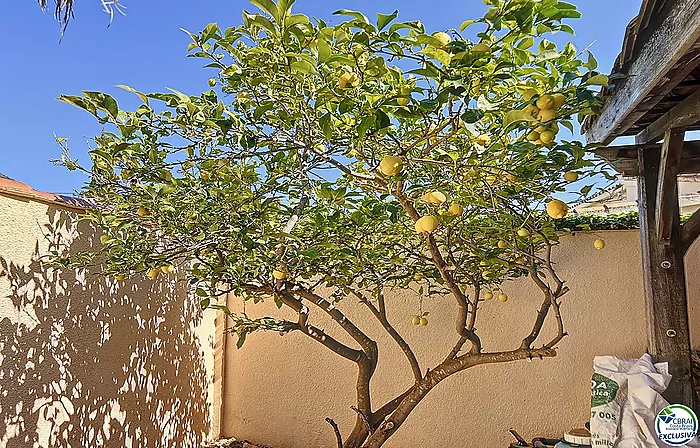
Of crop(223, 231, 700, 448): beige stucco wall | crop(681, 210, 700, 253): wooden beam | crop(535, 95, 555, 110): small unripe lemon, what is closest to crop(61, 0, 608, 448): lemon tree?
crop(535, 95, 555, 110): small unripe lemon

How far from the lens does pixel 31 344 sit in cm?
236

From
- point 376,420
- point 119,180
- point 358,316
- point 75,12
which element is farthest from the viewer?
point 358,316

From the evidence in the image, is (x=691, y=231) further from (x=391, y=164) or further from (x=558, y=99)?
(x=391, y=164)

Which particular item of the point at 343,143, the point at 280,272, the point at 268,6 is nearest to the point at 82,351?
the point at 280,272

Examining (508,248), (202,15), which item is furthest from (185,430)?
(202,15)

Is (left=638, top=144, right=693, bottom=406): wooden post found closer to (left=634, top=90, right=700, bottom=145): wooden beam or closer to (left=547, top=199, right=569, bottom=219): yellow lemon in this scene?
(left=634, top=90, right=700, bottom=145): wooden beam

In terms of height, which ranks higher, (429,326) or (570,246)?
(570,246)

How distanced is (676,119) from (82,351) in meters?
2.75

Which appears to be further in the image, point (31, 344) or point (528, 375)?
point (528, 375)

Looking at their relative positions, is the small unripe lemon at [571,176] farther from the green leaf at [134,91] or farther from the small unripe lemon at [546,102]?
the green leaf at [134,91]

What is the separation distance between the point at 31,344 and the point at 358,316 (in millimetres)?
2144

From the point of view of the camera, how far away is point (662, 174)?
2219mm

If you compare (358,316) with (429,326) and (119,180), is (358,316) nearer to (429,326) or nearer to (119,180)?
(429,326)

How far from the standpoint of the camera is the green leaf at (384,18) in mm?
1072
